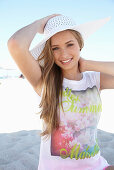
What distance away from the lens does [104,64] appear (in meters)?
1.56

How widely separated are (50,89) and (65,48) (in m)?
0.37

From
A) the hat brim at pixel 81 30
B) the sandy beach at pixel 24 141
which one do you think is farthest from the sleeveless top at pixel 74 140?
the hat brim at pixel 81 30

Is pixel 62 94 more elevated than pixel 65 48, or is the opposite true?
pixel 65 48

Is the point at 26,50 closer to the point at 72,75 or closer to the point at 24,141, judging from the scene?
the point at 72,75

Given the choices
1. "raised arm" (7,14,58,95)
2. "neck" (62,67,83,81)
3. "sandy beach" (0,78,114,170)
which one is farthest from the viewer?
"sandy beach" (0,78,114,170)

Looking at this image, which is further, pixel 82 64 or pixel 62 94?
pixel 82 64

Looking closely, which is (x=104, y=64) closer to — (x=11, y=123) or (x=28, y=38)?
(x=28, y=38)

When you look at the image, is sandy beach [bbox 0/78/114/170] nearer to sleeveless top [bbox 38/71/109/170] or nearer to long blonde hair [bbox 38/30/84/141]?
long blonde hair [bbox 38/30/84/141]

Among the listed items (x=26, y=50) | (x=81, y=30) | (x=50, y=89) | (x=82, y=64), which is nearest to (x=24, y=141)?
(x=50, y=89)

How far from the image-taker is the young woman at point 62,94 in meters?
1.29

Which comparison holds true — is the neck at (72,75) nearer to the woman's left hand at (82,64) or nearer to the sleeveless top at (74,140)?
the woman's left hand at (82,64)

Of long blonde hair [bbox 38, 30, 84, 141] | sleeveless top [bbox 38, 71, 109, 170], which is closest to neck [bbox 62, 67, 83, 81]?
long blonde hair [bbox 38, 30, 84, 141]

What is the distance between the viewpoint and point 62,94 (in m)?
1.40

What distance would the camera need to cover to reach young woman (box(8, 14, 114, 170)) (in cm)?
129
